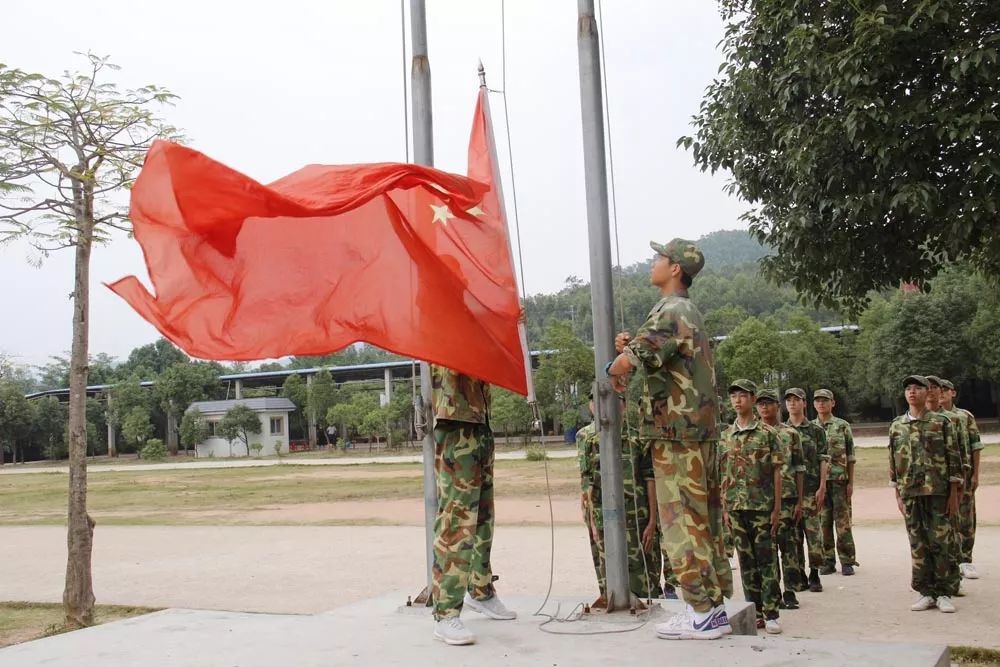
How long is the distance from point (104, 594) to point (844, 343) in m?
36.0

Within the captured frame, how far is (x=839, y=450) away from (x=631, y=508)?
3.71 meters

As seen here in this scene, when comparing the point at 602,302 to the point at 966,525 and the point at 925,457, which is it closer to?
the point at 925,457

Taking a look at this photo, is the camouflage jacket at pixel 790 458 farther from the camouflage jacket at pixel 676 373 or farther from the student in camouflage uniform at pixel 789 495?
the camouflage jacket at pixel 676 373

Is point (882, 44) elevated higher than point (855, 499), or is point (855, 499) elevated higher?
point (882, 44)

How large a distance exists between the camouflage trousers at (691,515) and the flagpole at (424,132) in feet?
5.57

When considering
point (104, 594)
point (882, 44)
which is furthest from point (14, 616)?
point (882, 44)

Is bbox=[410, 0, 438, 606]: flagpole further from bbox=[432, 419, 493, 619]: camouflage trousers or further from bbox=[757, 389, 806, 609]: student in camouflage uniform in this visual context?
bbox=[757, 389, 806, 609]: student in camouflage uniform

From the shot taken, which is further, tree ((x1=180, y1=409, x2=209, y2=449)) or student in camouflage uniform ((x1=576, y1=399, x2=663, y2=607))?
tree ((x1=180, y1=409, x2=209, y2=449))

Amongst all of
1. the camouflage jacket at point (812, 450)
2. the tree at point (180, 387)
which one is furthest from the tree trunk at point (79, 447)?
the tree at point (180, 387)

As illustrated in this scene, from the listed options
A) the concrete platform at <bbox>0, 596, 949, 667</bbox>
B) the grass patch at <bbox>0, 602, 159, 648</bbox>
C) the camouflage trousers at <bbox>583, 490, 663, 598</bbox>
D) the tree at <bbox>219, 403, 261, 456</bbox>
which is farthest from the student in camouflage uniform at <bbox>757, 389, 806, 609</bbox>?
the tree at <bbox>219, 403, 261, 456</bbox>

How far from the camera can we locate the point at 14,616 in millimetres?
10188

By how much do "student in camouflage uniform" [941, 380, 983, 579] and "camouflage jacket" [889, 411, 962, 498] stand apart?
2.81 ft

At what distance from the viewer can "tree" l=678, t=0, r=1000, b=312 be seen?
645cm

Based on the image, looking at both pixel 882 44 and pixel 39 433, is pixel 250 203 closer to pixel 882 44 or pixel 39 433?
pixel 882 44
